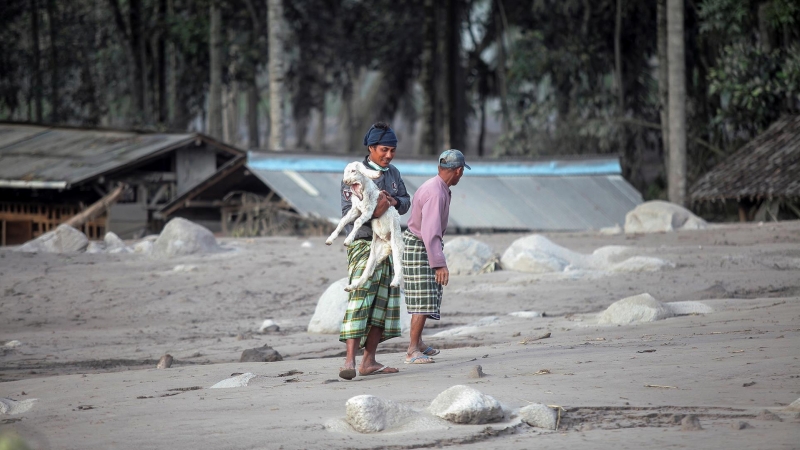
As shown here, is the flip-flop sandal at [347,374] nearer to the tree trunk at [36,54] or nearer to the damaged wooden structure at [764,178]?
the damaged wooden structure at [764,178]

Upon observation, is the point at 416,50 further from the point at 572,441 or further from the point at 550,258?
the point at 572,441

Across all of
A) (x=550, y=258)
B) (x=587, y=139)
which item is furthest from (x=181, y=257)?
(x=587, y=139)

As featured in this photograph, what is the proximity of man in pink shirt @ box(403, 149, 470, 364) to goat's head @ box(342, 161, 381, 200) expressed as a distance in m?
0.51

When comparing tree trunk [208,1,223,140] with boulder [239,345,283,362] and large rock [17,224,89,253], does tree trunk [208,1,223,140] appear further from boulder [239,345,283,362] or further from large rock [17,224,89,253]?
boulder [239,345,283,362]

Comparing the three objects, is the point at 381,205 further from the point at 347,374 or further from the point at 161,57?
the point at 161,57

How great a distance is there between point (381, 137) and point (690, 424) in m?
2.69

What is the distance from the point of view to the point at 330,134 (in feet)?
255

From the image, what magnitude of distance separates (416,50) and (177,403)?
106 feet

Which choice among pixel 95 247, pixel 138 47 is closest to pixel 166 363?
pixel 95 247

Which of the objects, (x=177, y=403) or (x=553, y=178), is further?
(x=553, y=178)

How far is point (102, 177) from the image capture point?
812 inches

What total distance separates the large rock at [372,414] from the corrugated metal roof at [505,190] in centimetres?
1379

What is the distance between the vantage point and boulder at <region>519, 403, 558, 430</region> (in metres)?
4.79

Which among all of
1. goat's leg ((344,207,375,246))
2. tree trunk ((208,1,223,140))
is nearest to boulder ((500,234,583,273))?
goat's leg ((344,207,375,246))
